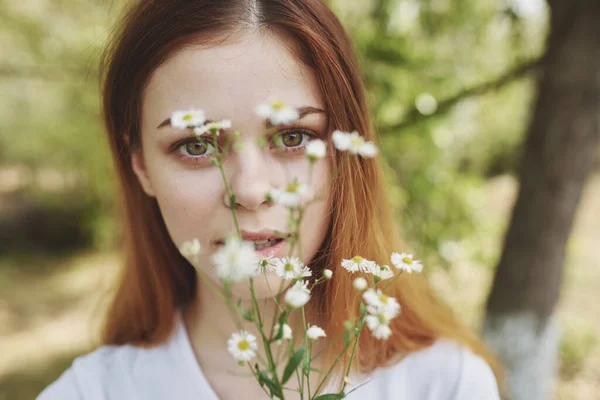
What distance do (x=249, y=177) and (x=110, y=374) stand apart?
0.86 metres

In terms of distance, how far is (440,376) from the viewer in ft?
4.28

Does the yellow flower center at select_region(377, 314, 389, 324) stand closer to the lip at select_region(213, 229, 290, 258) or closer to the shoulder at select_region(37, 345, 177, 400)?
the lip at select_region(213, 229, 290, 258)

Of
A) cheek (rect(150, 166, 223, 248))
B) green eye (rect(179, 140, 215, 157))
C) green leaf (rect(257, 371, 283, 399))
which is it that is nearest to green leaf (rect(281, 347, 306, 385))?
green leaf (rect(257, 371, 283, 399))

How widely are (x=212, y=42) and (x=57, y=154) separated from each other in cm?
524

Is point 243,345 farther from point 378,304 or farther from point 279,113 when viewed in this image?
point 279,113

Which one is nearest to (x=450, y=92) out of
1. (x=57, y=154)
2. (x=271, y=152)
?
(x=271, y=152)

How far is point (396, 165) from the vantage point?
7.52ft

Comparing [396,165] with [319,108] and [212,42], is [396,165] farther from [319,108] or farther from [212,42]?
[212,42]

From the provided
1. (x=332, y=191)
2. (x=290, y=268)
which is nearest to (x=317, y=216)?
(x=332, y=191)

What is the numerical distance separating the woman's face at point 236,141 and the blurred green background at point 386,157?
0.64 m

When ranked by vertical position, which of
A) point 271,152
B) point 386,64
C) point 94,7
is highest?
point 94,7

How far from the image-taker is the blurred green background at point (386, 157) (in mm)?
2109

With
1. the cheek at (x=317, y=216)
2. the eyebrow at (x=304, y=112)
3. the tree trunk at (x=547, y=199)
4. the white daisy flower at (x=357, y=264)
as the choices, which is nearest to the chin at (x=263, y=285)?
the cheek at (x=317, y=216)

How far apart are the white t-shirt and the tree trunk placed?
102 cm
